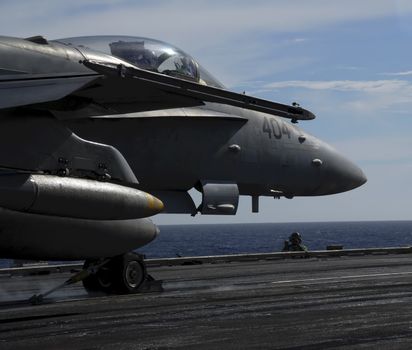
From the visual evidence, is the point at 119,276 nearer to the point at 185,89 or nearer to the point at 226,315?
the point at 226,315

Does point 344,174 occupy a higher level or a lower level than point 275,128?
lower

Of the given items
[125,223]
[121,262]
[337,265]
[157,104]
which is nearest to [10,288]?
[121,262]

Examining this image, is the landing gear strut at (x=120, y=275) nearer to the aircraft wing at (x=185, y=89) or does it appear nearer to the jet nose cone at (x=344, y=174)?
the aircraft wing at (x=185, y=89)

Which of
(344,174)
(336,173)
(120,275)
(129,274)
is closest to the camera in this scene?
(120,275)

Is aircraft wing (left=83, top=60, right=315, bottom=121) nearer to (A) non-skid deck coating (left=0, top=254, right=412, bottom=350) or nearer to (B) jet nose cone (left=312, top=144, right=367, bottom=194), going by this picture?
(A) non-skid deck coating (left=0, top=254, right=412, bottom=350)

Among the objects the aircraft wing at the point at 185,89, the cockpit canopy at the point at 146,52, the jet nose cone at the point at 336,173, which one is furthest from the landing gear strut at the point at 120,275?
the jet nose cone at the point at 336,173

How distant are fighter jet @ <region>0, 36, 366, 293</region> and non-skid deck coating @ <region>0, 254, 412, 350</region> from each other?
1299 mm

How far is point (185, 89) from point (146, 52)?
269cm

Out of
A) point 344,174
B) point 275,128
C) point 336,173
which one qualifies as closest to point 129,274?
point 275,128

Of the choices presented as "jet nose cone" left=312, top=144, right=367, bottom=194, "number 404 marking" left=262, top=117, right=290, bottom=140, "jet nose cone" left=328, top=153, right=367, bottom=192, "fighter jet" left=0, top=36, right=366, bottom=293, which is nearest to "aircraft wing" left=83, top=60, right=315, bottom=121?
"fighter jet" left=0, top=36, right=366, bottom=293

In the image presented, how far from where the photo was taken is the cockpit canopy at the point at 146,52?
1631 centimetres

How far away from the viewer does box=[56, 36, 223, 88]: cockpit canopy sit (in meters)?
16.3

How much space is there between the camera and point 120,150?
16.2 m

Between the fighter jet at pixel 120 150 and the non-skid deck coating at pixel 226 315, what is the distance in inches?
51.1
